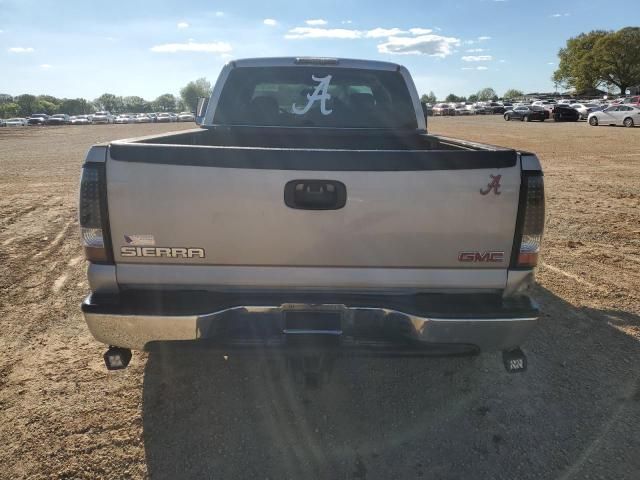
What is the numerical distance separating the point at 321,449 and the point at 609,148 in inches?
778

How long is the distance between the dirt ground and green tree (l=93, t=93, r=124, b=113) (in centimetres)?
16133

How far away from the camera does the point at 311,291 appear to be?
2416mm

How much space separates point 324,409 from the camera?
2893 mm

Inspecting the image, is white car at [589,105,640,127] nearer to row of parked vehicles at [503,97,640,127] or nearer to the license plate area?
row of parked vehicles at [503,97,640,127]

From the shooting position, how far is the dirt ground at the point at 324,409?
2439mm

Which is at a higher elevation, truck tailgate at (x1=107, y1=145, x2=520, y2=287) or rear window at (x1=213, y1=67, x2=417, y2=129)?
Result: rear window at (x1=213, y1=67, x2=417, y2=129)

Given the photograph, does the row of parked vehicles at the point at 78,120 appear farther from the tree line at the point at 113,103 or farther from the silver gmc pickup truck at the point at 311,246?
the silver gmc pickup truck at the point at 311,246

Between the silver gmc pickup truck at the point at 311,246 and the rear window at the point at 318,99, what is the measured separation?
7.54 ft

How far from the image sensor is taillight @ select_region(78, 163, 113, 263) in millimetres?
2232

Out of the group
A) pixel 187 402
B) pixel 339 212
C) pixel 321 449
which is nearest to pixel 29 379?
pixel 187 402

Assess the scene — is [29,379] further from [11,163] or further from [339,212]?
[11,163]

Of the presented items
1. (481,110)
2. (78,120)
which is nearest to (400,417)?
(481,110)

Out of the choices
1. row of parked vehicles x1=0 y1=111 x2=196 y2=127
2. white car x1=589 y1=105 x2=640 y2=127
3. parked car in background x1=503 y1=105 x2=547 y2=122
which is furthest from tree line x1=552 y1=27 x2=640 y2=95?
row of parked vehicles x1=0 y1=111 x2=196 y2=127

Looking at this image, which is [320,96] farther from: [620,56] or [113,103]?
[113,103]
